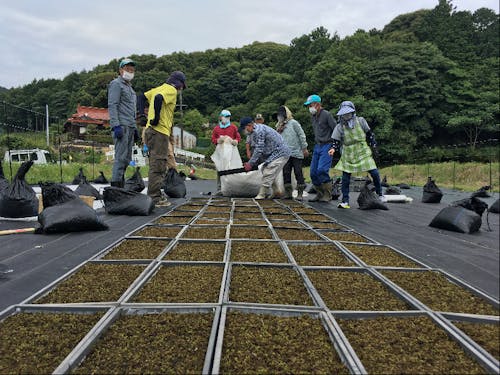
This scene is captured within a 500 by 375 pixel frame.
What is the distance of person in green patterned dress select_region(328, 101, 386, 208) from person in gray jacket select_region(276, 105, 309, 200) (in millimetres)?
913

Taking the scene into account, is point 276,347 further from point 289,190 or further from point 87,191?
point 289,190

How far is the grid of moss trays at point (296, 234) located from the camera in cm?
254

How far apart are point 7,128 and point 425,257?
23.3 feet

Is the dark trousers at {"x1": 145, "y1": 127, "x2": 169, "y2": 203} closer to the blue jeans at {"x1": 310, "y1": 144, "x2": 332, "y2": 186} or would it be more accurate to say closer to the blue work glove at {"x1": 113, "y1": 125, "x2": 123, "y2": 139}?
the blue work glove at {"x1": 113, "y1": 125, "x2": 123, "y2": 139}

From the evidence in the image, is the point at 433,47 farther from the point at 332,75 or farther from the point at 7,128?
the point at 7,128

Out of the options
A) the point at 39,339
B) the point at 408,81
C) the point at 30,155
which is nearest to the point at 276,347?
the point at 39,339

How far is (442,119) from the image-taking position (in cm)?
2584

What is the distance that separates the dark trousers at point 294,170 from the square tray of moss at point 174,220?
259 centimetres

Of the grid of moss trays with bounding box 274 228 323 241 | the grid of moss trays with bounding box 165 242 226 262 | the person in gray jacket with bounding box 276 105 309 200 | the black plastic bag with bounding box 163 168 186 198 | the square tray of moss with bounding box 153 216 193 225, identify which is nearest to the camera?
the grid of moss trays with bounding box 165 242 226 262

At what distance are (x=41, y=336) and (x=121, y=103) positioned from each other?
3.34 metres

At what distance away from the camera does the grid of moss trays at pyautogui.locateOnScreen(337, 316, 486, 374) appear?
940 mm

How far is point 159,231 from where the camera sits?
2736mm

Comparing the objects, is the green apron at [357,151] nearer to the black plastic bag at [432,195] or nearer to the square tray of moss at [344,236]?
the black plastic bag at [432,195]

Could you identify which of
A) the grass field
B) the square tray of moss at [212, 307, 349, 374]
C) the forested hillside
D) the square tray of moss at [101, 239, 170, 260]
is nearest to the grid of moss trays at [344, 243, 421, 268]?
the square tray of moss at [212, 307, 349, 374]
